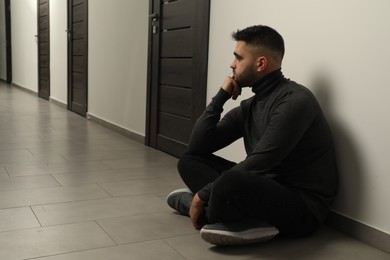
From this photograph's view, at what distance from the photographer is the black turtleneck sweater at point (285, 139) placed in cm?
166

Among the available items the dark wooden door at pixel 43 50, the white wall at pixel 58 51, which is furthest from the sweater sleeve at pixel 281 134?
the dark wooden door at pixel 43 50

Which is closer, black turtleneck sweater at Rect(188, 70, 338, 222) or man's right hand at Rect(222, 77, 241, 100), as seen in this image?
black turtleneck sweater at Rect(188, 70, 338, 222)

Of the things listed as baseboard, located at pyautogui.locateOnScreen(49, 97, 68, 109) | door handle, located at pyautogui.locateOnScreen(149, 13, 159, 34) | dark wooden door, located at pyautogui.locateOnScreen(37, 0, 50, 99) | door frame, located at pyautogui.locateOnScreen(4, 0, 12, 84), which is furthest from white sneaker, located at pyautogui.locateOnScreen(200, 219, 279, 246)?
door frame, located at pyautogui.locateOnScreen(4, 0, 12, 84)

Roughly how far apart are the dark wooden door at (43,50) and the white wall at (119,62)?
7.60 ft

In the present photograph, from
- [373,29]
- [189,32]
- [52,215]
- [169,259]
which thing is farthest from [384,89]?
[189,32]

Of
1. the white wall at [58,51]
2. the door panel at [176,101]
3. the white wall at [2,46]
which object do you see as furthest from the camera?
the white wall at [2,46]

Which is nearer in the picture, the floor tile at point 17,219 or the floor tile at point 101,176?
the floor tile at point 17,219

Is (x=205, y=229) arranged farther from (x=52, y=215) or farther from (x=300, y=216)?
(x=52, y=215)

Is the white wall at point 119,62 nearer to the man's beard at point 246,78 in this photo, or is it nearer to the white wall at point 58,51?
the white wall at point 58,51

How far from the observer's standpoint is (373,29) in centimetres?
168

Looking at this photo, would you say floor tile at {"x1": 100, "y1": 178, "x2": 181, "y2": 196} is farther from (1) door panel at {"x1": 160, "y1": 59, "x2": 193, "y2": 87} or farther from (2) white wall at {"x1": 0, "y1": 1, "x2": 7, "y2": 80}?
(2) white wall at {"x1": 0, "y1": 1, "x2": 7, "y2": 80}

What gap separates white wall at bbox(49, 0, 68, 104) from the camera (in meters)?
6.15

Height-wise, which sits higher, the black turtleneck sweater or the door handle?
the door handle

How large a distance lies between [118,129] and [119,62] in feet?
2.13
